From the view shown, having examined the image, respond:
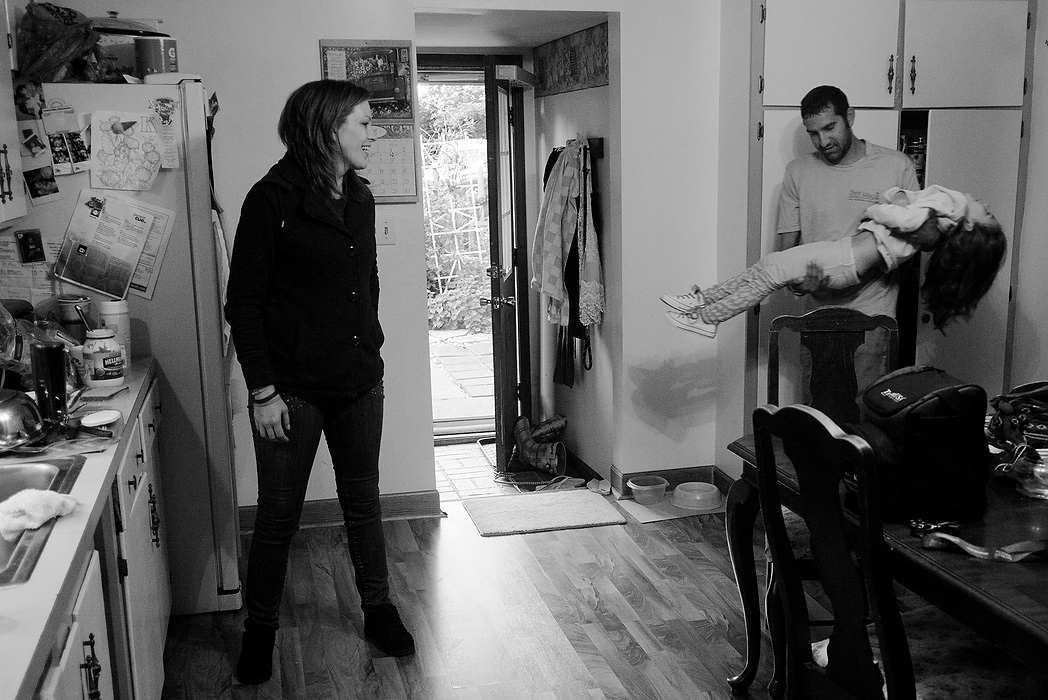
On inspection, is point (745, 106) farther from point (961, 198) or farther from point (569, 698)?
point (569, 698)

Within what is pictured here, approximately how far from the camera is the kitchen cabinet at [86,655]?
4.39 ft

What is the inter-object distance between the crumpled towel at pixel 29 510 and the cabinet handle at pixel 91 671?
0.67 feet

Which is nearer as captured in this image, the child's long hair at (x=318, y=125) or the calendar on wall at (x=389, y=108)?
the child's long hair at (x=318, y=125)

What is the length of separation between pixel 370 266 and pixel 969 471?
1.56 meters

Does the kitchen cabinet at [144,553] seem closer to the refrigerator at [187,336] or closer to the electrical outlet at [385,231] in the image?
the refrigerator at [187,336]

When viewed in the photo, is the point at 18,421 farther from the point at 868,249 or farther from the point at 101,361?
the point at 868,249

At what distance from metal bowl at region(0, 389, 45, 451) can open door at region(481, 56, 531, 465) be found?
9.45 ft

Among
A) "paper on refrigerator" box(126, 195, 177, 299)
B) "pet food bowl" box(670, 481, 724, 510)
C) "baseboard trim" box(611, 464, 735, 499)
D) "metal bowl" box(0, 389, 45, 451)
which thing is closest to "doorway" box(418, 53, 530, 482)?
"baseboard trim" box(611, 464, 735, 499)

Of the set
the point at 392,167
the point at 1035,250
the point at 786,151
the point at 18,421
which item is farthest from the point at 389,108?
the point at 1035,250

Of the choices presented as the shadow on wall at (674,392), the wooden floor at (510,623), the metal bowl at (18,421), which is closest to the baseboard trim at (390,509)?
the wooden floor at (510,623)

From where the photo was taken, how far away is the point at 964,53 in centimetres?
388

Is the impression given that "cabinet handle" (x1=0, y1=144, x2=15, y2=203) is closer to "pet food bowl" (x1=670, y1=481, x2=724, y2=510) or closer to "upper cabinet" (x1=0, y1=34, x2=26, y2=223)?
"upper cabinet" (x1=0, y1=34, x2=26, y2=223)

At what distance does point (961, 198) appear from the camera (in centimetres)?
340

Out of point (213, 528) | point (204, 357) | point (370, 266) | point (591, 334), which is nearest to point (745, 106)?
point (591, 334)
